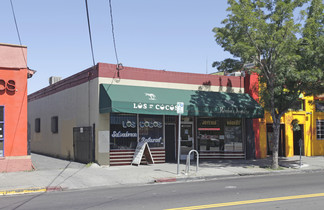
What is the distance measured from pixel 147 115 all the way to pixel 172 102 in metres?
1.52

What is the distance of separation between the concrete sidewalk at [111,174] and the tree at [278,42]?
6.17 ft

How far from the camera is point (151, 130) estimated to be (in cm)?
1808

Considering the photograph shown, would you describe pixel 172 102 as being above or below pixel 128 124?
above

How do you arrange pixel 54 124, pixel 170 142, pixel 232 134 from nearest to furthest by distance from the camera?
pixel 170 142
pixel 232 134
pixel 54 124

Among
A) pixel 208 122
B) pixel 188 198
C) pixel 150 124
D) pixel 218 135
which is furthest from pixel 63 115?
pixel 188 198

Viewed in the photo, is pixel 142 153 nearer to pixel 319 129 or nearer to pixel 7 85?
pixel 7 85

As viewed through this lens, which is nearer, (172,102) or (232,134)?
(172,102)

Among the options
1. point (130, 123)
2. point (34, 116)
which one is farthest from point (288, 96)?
point (34, 116)

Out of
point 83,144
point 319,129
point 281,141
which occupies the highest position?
point 319,129

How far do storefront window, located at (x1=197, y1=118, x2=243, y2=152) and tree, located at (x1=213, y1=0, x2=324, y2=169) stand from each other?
3.65 meters

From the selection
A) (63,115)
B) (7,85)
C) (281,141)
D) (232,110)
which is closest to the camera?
(7,85)

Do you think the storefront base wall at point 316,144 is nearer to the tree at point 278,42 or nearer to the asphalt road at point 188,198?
the tree at point 278,42

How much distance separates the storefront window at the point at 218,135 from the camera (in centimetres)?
2022

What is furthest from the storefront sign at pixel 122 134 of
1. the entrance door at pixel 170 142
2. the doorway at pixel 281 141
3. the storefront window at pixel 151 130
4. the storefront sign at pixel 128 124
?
the doorway at pixel 281 141
